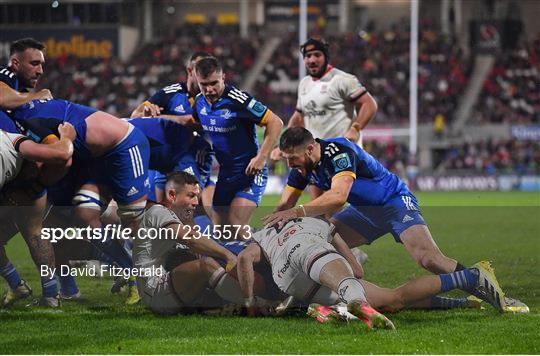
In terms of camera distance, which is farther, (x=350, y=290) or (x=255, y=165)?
(x=255, y=165)

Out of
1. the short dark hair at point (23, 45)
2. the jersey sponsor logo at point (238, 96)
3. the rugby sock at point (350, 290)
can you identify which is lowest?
the rugby sock at point (350, 290)

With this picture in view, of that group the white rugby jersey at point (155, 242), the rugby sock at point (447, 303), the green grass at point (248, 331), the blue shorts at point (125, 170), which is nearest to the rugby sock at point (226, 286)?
the green grass at point (248, 331)

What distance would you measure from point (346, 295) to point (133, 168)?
2.59 metres

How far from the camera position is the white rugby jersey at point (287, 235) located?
22.1 ft

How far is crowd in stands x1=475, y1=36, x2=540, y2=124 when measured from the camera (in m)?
36.0

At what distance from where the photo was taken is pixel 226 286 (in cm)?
694

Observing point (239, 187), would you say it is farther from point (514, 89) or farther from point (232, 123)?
point (514, 89)


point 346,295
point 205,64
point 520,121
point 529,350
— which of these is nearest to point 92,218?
point 205,64

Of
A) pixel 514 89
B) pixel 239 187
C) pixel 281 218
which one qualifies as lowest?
pixel 514 89

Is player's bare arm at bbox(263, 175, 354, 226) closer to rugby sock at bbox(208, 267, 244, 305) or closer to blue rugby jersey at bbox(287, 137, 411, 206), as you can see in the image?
blue rugby jersey at bbox(287, 137, 411, 206)

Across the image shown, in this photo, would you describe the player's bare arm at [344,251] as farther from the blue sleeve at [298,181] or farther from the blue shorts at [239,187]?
the blue shorts at [239,187]

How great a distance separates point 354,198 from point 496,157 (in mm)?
27064

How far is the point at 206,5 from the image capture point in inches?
1786

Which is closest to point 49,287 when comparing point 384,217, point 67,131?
point 67,131
